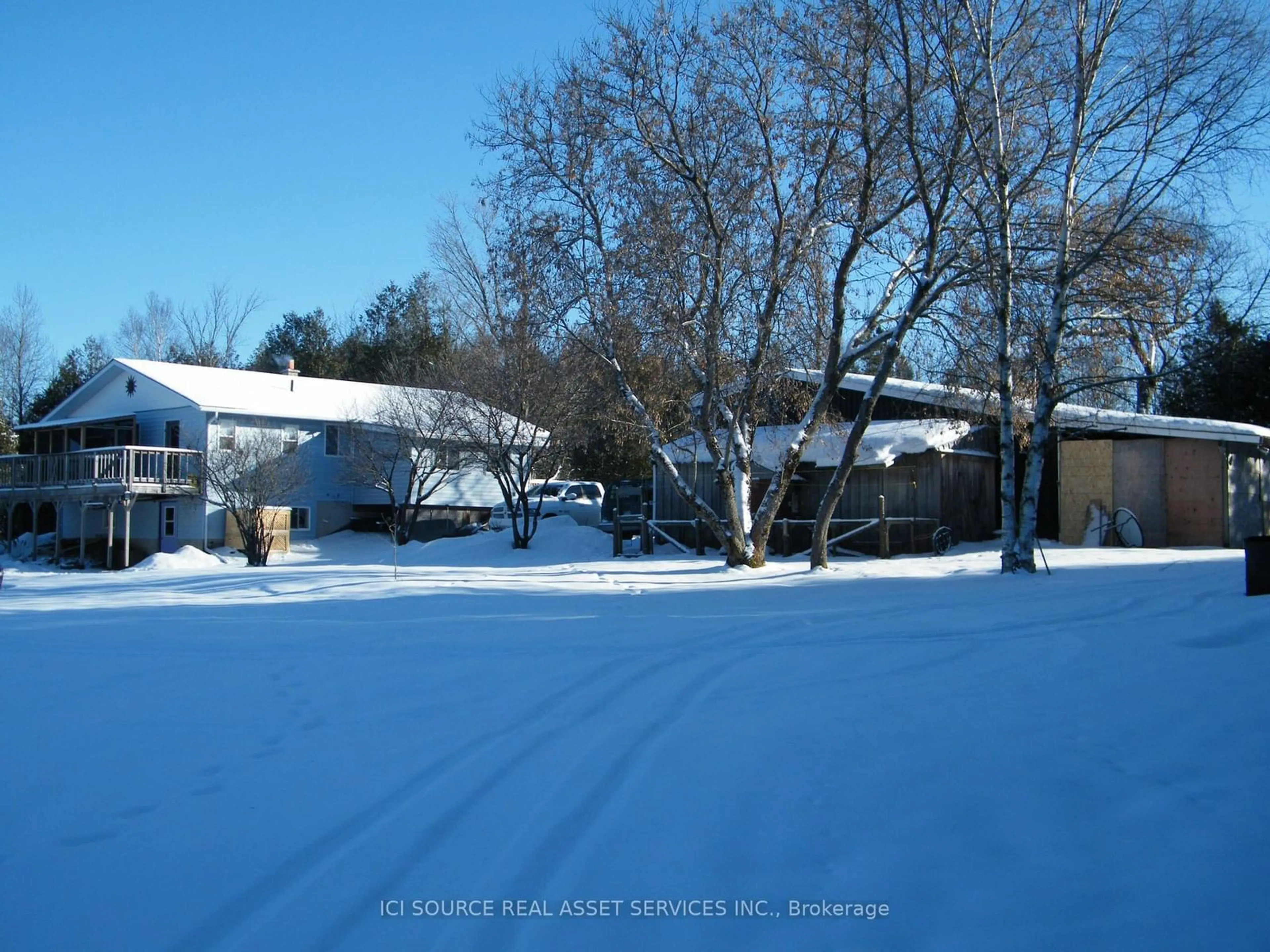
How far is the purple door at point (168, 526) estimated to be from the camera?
3547 cm

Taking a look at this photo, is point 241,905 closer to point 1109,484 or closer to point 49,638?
point 49,638

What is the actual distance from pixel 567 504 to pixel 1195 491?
21.4 metres

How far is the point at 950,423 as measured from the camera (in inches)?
931

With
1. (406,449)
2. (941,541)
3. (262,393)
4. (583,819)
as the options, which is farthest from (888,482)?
(262,393)

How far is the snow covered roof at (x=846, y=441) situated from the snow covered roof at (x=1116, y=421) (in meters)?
0.88

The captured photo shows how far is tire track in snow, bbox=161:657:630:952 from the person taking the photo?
408 cm

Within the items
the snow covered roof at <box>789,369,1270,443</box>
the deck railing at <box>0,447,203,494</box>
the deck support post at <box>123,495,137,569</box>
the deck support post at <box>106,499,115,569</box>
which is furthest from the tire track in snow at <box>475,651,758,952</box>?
the deck support post at <box>106,499,115,569</box>

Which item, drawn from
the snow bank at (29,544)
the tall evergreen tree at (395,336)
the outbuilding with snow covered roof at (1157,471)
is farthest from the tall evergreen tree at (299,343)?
the outbuilding with snow covered roof at (1157,471)

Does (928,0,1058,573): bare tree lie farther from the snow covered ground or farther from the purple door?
the purple door

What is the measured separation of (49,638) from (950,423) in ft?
61.3

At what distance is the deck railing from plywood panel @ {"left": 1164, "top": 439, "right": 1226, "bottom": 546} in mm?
28830

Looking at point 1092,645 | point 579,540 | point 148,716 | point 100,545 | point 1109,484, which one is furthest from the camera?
point 100,545

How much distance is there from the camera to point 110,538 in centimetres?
3350

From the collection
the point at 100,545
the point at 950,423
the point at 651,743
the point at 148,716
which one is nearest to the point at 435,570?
the point at 950,423
